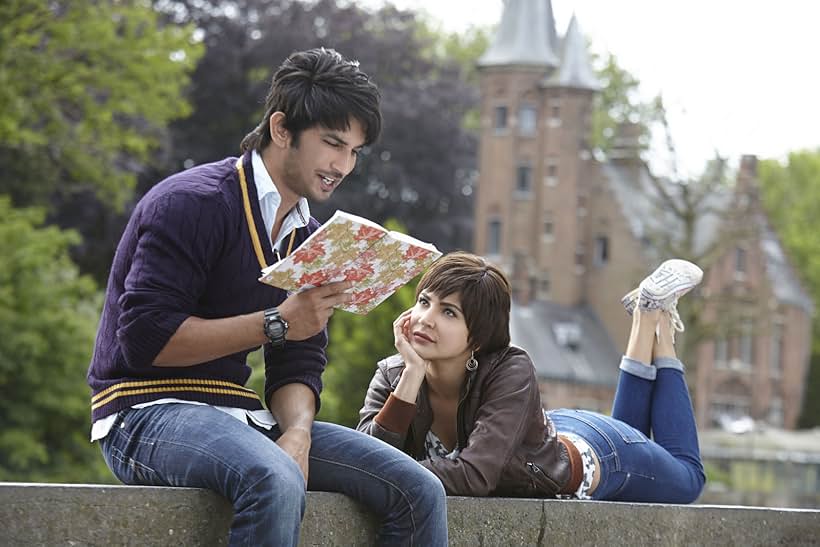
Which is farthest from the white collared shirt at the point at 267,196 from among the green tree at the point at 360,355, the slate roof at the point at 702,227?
the slate roof at the point at 702,227

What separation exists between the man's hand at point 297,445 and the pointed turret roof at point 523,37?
57.9m

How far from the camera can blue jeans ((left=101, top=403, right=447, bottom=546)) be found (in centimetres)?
416

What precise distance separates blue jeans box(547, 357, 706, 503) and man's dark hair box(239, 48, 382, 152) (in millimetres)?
1778

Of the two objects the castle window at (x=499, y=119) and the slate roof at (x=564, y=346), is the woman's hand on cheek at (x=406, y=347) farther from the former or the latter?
the castle window at (x=499, y=119)

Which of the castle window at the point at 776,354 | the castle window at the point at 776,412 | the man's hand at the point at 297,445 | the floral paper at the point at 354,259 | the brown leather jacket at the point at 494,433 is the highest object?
the floral paper at the point at 354,259

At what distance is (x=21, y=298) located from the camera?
22750 mm

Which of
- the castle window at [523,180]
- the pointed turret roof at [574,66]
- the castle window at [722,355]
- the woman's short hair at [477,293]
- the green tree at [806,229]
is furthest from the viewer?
the green tree at [806,229]

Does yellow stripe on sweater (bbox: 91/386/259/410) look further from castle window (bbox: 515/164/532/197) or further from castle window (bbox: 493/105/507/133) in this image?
castle window (bbox: 515/164/532/197)

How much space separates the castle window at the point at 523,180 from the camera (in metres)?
63.8

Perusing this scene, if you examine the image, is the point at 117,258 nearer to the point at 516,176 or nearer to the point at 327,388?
the point at 327,388

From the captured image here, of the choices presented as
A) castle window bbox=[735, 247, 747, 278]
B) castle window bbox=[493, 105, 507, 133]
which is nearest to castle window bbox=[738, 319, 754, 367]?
castle window bbox=[735, 247, 747, 278]

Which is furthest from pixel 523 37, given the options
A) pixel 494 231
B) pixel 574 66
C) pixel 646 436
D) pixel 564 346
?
pixel 646 436

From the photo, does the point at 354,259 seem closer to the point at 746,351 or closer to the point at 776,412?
the point at 746,351

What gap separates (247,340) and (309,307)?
0.19 meters
